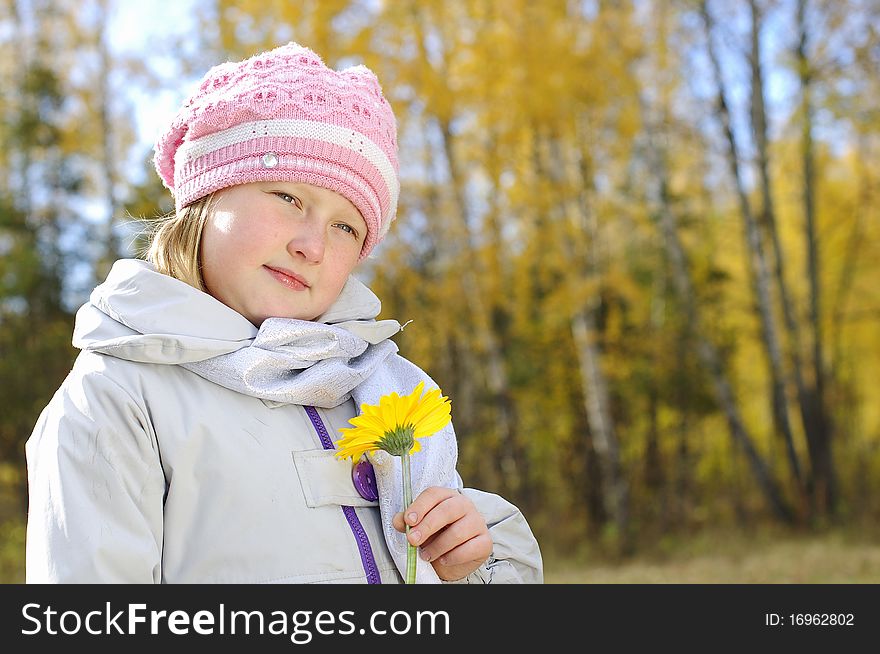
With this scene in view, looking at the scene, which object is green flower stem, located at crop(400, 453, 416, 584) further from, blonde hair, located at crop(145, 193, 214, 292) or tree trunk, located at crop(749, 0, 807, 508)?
tree trunk, located at crop(749, 0, 807, 508)

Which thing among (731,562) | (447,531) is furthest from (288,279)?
(731,562)

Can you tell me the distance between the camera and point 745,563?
24.9 feet

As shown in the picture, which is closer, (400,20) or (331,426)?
(331,426)

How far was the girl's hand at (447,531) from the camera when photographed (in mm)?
1147

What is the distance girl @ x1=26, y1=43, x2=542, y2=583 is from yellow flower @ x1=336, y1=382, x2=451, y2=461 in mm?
102

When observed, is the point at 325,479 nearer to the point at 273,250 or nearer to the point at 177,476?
the point at 177,476

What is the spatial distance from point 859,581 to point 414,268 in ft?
18.7

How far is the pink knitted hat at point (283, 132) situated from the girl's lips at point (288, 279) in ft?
0.46

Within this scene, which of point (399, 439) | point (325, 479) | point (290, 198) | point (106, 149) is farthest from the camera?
point (106, 149)

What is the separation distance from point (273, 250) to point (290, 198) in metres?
0.10

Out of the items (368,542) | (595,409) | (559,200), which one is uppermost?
(559,200)

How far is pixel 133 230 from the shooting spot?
1.78 m

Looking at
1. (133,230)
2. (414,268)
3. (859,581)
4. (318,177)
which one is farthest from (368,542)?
(414,268)

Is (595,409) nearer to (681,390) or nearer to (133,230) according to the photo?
(681,390)
